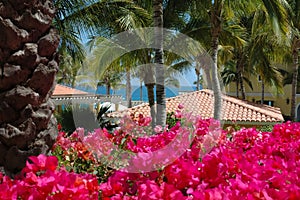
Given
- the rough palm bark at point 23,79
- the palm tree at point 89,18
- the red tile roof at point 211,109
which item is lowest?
the red tile roof at point 211,109

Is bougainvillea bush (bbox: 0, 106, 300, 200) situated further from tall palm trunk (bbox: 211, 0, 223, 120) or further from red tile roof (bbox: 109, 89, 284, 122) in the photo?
red tile roof (bbox: 109, 89, 284, 122)

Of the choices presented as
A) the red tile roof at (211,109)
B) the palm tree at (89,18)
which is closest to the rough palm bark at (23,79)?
the palm tree at (89,18)

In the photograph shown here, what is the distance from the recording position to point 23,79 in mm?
2629

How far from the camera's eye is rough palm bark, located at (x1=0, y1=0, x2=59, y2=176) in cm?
258

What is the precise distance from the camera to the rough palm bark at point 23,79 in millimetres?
2580

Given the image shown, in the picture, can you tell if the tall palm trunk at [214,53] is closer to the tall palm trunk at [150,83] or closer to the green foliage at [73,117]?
the tall palm trunk at [150,83]

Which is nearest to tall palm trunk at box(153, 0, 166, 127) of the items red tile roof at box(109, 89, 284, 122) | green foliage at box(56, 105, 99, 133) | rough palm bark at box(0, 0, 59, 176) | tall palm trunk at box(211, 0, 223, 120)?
green foliage at box(56, 105, 99, 133)

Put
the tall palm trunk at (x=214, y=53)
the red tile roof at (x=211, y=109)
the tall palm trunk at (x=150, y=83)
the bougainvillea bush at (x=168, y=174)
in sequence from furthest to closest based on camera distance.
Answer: the red tile roof at (x=211, y=109)
the tall palm trunk at (x=150, y=83)
the tall palm trunk at (x=214, y=53)
the bougainvillea bush at (x=168, y=174)

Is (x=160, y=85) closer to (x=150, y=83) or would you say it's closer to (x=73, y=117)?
(x=73, y=117)

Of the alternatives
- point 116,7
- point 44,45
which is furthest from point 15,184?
point 116,7

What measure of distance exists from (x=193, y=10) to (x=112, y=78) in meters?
29.7

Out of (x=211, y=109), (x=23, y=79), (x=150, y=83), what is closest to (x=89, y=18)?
(x=150, y=83)

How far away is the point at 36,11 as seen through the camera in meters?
2.72

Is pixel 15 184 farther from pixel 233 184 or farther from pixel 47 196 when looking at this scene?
pixel 233 184
